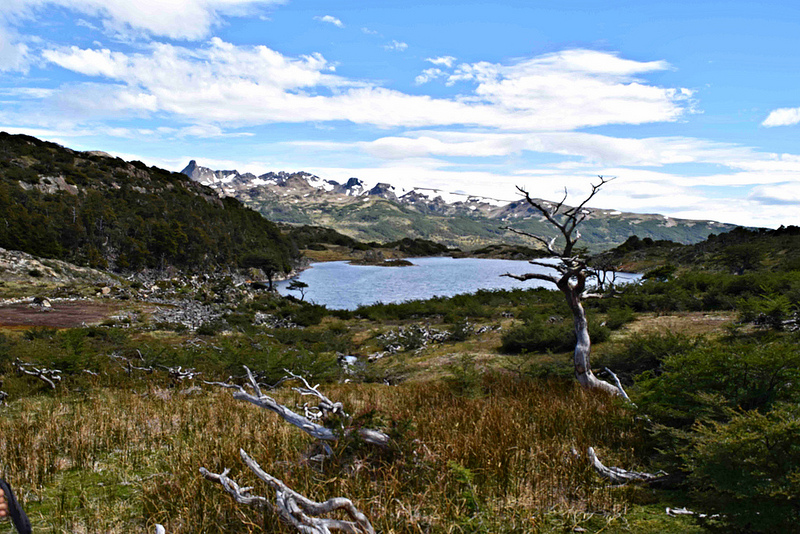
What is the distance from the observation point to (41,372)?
36.2ft

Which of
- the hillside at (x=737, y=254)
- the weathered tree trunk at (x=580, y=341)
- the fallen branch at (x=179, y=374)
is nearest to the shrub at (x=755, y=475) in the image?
the weathered tree trunk at (x=580, y=341)

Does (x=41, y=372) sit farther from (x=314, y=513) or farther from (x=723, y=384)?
(x=723, y=384)

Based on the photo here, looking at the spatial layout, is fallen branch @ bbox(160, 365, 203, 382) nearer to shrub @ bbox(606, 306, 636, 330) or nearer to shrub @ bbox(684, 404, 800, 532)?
shrub @ bbox(684, 404, 800, 532)

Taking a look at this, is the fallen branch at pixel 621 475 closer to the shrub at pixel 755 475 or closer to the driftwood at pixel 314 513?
the shrub at pixel 755 475

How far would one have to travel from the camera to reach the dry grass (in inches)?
161

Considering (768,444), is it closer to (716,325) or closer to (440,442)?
(440,442)

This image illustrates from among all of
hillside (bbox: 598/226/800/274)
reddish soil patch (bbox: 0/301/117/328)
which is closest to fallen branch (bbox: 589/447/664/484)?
hillside (bbox: 598/226/800/274)

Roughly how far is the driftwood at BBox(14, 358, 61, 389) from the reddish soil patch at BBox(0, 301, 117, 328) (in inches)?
480

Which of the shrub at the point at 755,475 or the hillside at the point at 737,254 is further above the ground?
the hillside at the point at 737,254

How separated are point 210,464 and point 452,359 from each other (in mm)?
13265

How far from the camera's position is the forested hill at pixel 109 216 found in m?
51.4

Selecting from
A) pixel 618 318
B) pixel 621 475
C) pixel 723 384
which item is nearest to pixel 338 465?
pixel 621 475

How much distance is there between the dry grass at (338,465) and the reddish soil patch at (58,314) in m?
18.6

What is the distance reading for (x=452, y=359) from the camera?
58.0 ft
